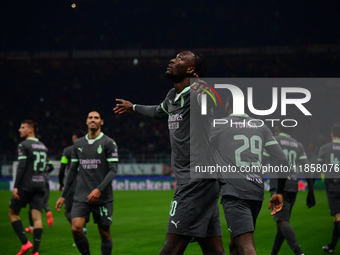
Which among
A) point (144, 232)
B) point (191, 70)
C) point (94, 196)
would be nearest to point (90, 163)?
point (94, 196)

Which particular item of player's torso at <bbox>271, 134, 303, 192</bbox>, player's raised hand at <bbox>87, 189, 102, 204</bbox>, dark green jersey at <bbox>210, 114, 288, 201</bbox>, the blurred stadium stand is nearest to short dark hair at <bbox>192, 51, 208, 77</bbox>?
dark green jersey at <bbox>210, 114, 288, 201</bbox>

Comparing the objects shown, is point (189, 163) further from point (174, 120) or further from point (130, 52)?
point (130, 52)

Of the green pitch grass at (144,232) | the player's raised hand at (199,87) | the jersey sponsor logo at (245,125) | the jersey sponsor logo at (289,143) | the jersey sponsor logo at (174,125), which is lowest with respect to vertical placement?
the green pitch grass at (144,232)

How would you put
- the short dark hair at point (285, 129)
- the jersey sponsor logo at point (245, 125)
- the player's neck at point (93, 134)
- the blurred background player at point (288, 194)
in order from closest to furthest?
the jersey sponsor logo at point (245, 125), the player's neck at point (93, 134), the blurred background player at point (288, 194), the short dark hair at point (285, 129)

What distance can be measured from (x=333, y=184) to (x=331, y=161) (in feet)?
1.32

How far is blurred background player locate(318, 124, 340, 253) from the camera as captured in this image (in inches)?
286

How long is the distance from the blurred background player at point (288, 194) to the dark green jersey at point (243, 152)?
1.75 m

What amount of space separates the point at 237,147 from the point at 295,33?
29.3 metres

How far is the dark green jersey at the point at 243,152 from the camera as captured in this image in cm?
441

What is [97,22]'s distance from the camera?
116ft

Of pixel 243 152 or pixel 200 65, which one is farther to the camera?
pixel 243 152

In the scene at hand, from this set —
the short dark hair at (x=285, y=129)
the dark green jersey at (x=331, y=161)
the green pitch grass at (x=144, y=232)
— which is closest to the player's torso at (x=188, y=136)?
the short dark hair at (x=285, y=129)

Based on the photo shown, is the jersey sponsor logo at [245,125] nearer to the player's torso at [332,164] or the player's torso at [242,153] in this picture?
the player's torso at [242,153]

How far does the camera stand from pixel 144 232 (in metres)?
9.58
